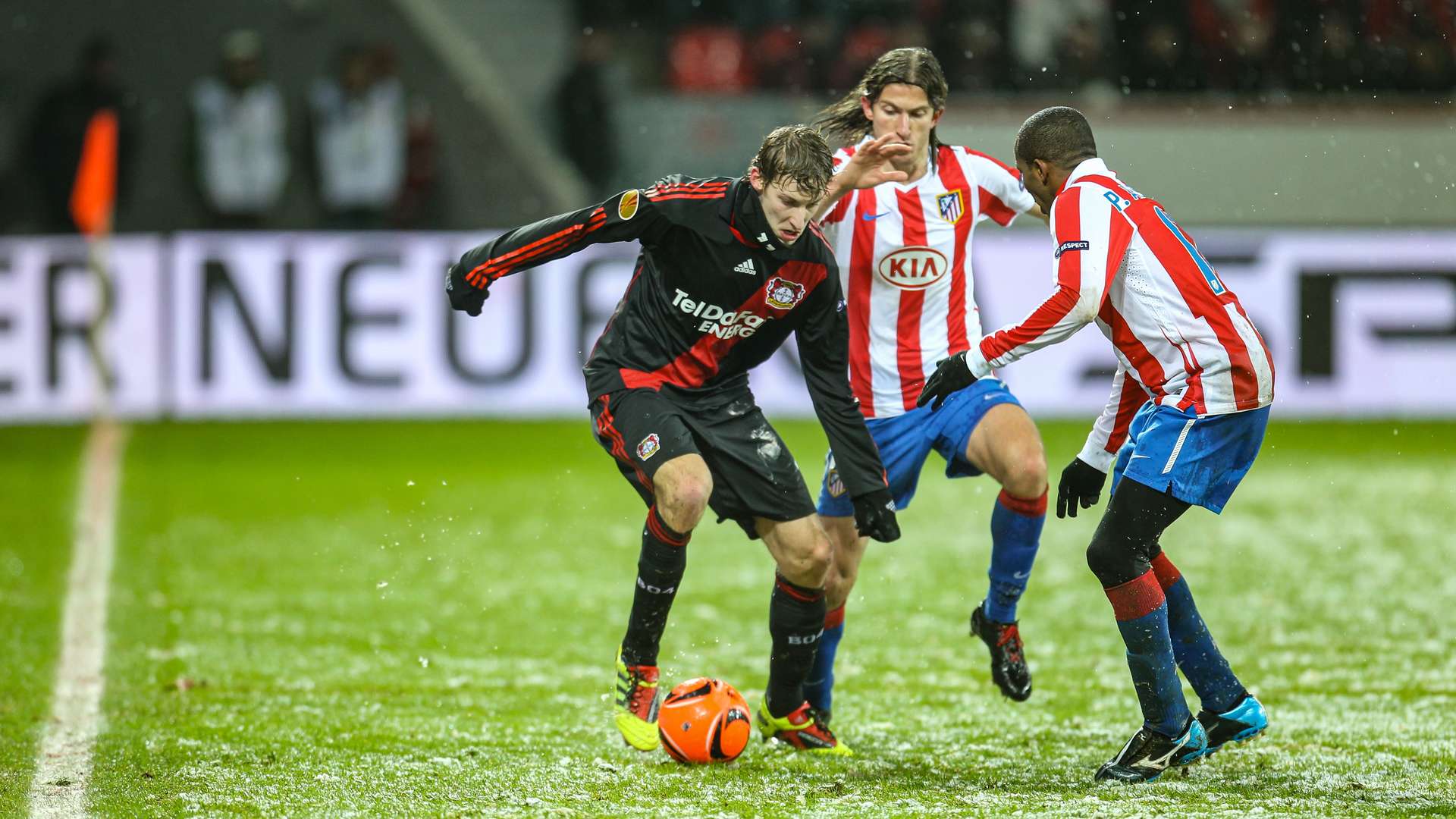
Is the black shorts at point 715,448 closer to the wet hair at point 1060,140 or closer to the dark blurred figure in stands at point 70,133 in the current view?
the wet hair at point 1060,140

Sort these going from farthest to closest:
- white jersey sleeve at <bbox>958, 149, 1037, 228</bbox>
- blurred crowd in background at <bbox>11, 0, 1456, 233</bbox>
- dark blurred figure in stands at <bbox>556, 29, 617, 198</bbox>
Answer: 1. dark blurred figure in stands at <bbox>556, 29, 617, 198</bbox>
2. blurred crowd in background at <bbox>11, 0, 1456, 233</bbox>
3. white jersey sleeve at <bbox>958, 149, 1037, 228</bbox>

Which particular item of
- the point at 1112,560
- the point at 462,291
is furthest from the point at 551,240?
the point at 1112,560

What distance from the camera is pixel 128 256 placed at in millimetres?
12078

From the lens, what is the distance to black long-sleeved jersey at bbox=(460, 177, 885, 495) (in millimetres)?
4906

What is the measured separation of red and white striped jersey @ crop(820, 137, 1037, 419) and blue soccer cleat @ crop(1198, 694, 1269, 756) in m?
1.40

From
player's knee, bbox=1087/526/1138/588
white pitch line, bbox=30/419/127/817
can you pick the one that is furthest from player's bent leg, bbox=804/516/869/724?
white pitch line, bbox=30/419/127/817

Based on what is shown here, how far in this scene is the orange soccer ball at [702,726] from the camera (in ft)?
15.7

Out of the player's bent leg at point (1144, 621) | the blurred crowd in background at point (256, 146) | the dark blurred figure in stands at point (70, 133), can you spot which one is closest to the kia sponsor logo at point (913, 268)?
the player's bent leg at point (1144, 621)

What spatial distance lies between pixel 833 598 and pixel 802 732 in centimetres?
52

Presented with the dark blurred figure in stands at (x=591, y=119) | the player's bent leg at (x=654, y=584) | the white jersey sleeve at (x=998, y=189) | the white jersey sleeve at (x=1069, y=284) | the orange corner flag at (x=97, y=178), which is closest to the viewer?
the white jersey sleeve at (x=1069, y=284)

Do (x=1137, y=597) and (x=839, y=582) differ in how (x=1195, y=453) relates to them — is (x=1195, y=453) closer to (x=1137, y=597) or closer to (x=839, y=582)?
(x=1137, y=597)

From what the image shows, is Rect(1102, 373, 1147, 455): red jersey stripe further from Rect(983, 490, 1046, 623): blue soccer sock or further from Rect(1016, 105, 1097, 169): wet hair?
Rect(1016, 105, 1097, 169): wet hair

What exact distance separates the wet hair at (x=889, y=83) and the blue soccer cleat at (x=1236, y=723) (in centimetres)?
207

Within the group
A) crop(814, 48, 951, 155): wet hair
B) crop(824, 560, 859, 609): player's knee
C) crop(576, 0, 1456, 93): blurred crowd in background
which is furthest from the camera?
crop(576, 0, 1456, 93): blurred crowd in background
